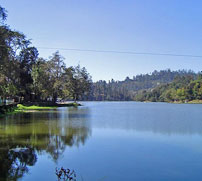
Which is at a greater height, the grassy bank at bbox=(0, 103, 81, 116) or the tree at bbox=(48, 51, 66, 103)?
the tree at bbox=(48, 51, 66, 103)

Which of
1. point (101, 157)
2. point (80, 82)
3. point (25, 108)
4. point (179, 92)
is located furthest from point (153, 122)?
point (179, 92)

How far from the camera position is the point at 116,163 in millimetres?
10398

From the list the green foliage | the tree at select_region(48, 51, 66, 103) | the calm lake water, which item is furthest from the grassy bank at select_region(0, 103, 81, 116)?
the green foliage

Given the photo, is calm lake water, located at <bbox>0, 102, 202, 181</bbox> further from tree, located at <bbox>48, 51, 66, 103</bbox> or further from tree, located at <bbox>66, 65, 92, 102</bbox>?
tree, located at <bbox>66, 65, 92, 102</bbox>

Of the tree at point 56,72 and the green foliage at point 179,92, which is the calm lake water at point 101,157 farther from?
the green foliage at point 179,92

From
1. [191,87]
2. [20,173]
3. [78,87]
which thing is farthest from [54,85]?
[191,87]

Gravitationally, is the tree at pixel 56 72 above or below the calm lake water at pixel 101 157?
above

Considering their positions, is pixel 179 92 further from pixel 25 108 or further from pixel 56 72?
pixel 25 108

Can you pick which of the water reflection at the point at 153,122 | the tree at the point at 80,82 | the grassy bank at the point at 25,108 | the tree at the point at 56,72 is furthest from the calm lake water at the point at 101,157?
the tree at the point at 80,82

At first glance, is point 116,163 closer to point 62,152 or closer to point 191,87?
point 62,152

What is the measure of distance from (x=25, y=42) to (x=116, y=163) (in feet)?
156

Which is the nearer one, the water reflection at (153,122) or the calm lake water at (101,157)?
the calm lake water at (101,157)

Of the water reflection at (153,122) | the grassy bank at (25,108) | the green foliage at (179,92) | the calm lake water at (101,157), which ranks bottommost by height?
the water reflection at (153,122)

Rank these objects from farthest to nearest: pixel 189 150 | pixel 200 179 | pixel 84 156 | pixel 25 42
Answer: pixel 25 42, pixel 189 150, pixel 84 156, pixel 200 179
